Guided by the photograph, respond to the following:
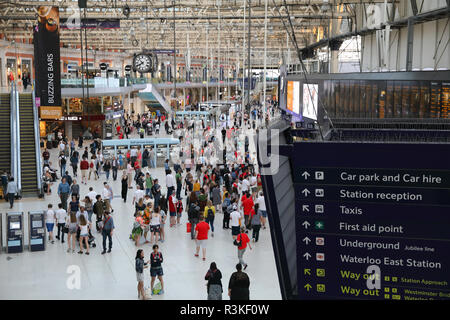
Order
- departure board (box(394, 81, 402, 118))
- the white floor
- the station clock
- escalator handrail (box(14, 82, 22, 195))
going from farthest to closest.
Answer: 1. the station clock
2. escalator handrail (box(14, 82, 22, 195))
3. departure board (box(394, 81, 402, 118))
4. the white floor

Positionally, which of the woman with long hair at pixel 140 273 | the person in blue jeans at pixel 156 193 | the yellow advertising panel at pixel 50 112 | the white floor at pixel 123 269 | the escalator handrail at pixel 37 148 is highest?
the yellow advertising panel at pixel 50 112

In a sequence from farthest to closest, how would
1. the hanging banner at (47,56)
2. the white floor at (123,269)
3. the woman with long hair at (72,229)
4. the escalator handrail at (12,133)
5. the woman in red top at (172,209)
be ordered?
the escalator handrail at (12,133) → the hanging banner at (47,56) → the woman in red top at (172,209) → the woman with long hair at (72,229) → the white floor at (123,269)

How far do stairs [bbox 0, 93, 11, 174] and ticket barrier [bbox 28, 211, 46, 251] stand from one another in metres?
9.49

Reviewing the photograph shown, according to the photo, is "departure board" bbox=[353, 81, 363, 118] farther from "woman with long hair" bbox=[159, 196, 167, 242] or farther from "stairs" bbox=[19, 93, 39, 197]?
"stairs" bbox=[19, 93, 39, 197]

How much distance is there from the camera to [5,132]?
25.8 meters

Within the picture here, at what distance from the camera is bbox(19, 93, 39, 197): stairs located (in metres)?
22.5

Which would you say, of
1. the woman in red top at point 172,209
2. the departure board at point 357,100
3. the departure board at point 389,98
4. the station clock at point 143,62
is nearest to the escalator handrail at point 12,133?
the station clock at point 143,62

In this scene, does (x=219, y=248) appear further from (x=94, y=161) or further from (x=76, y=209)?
(x=94, y=161)

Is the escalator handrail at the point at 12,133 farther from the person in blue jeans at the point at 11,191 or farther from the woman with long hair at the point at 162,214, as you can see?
the woman with long hair at the point at 162,214

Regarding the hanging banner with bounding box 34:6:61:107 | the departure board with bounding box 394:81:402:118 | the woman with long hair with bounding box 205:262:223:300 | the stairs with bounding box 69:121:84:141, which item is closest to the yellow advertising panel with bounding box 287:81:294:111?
the departure board with bounding box 394:81:402:118

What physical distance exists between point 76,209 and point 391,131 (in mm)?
11244

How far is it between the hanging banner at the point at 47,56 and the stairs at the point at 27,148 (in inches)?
76.2

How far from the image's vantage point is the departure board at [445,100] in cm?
1574
